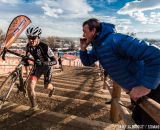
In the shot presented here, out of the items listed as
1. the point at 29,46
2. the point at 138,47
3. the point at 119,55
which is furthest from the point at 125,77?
the point at 29,46

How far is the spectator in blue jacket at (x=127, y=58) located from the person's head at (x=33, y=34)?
324cm

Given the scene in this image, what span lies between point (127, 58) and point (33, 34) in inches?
155

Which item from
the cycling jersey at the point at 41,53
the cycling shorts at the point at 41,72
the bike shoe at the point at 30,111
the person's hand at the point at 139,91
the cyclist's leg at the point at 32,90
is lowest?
the bike shoe at the point at 30,111

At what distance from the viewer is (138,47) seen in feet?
9.90

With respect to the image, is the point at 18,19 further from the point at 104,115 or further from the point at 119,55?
the point at 119,55

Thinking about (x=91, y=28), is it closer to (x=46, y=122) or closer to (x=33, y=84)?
(x=46, y=122)

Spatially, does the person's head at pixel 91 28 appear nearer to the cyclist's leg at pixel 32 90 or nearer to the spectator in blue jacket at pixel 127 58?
the spectator in blue jacket at pixel 127 58

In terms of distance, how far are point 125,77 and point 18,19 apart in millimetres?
5156

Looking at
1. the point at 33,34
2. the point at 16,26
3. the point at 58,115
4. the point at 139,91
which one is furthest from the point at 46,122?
the point at 139,91

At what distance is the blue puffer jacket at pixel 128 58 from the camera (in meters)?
2.92

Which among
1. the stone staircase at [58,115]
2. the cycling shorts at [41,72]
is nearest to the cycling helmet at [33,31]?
the cycling shorts at [41,72]

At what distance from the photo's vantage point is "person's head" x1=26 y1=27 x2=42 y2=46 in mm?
6836

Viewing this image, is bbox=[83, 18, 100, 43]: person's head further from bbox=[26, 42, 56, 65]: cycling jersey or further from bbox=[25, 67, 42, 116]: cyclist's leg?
bbox=[26, 42, 56, 65]: cycling jersey

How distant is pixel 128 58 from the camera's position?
11.0ft
